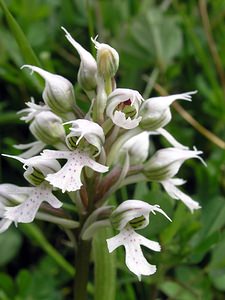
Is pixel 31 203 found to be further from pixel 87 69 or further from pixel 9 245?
pixel 9 245

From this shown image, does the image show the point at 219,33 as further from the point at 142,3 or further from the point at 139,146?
the point at 139,146

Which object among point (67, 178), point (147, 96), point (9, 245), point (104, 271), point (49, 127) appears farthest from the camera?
point (147, 96)

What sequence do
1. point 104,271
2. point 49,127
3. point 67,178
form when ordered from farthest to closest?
1. point 104,271
2. point 49,127
3. point 67,178

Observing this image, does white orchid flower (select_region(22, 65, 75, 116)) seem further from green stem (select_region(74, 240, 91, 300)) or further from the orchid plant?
green stem (select_region(74, 240, 91, 300))

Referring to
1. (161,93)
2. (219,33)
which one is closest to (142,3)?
(219,33)

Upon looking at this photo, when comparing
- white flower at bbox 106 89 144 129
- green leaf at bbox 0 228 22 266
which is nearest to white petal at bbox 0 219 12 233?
white flower at bbox 106 89 144 129

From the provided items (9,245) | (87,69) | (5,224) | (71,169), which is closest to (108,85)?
(87,69)

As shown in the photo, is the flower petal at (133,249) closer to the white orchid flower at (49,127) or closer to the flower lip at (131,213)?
the flower lip at (131,213)
